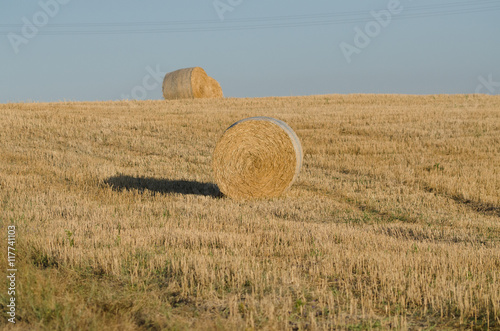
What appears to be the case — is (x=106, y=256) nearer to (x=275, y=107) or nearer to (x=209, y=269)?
(x=209, y=269)

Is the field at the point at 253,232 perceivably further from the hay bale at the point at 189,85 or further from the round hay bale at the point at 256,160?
the hay bale at the point at 189,85

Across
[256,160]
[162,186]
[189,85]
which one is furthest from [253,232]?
[189,85]

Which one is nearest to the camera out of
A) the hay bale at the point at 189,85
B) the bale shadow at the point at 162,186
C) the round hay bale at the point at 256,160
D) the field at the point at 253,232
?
the field at the point at 253,232

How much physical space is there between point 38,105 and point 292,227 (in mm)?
22231

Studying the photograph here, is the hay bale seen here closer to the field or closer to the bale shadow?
the field

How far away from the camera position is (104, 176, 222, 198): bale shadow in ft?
40.1

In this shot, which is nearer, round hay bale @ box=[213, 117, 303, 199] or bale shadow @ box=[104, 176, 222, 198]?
round hay bale @ box=[213, 117, 303, 199]

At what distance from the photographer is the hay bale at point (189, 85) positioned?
1234 inches

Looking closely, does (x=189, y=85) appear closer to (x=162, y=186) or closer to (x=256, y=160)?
(x=162, y=186)

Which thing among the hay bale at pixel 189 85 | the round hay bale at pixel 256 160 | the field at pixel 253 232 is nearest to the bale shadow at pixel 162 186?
the field at pixel 253 232

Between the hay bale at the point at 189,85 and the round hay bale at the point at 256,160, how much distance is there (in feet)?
65.7

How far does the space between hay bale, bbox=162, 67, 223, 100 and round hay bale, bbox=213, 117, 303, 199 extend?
65.7 feet

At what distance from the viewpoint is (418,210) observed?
415 inches

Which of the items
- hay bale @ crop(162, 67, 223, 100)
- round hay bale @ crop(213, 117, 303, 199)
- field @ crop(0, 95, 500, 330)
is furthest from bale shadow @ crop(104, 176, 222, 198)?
hay bale @ crop(162, 67, 223, 100)
